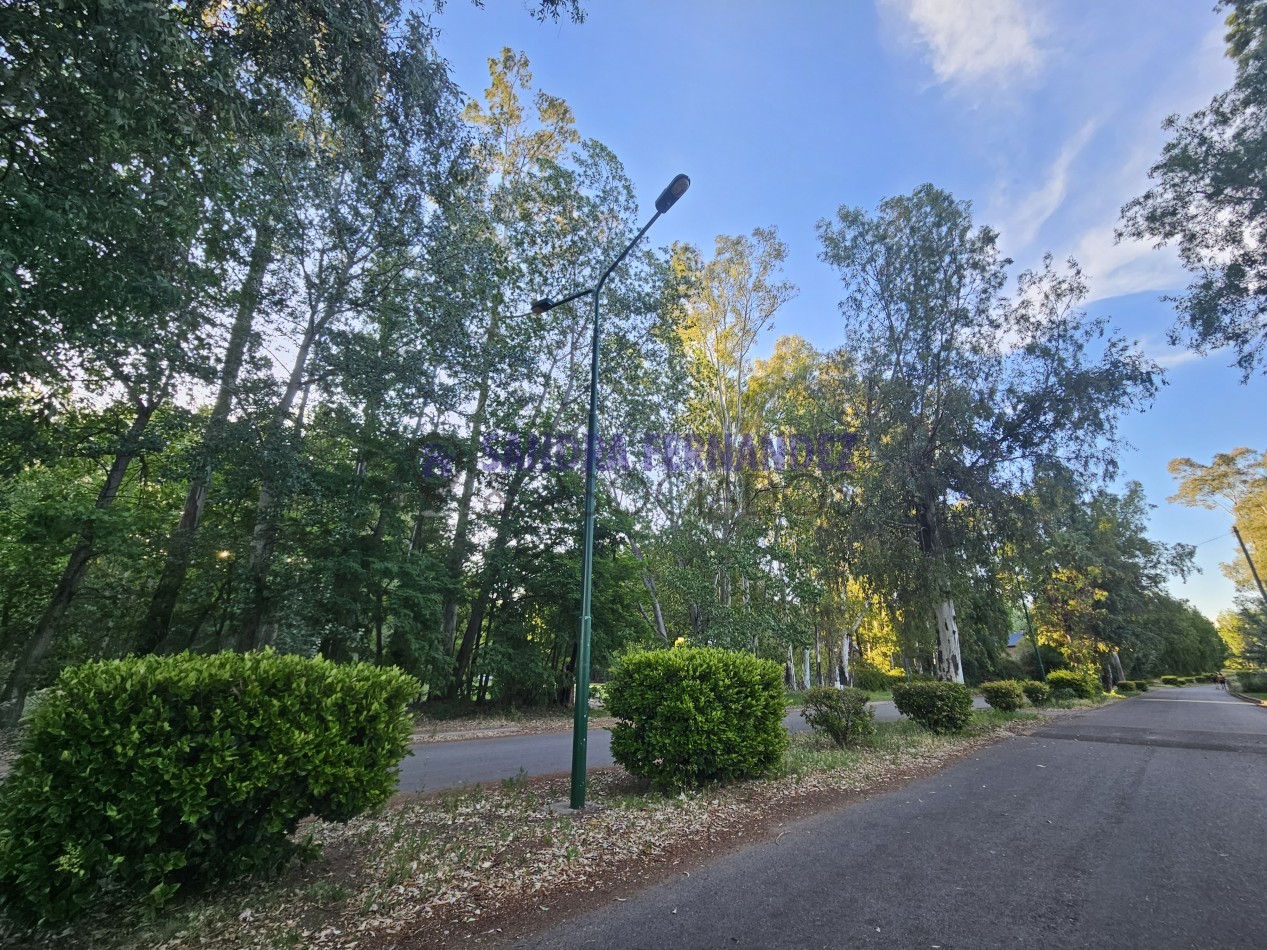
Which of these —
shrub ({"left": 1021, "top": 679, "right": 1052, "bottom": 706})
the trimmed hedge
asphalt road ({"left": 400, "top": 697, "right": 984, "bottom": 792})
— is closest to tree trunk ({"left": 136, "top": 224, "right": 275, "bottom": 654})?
asphalt road ({"left": 400, "top": 697, "right": 984, "bottom": 792})

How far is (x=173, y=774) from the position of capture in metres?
2.76

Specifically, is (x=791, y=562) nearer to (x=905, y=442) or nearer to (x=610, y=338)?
(x=905, y=442)

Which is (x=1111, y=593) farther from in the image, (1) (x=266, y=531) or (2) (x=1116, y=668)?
(1) (x=266, y=531)

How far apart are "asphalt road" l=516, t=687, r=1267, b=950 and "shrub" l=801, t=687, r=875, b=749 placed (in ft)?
7.23

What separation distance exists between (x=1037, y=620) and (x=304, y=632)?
32.7m

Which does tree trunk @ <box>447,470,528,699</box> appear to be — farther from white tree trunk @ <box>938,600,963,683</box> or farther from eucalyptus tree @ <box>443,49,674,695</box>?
white tree trunk @ <box>938,600,963,683</box>

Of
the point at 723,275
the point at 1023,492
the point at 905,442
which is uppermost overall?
the point at 723,275

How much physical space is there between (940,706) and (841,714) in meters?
3.10

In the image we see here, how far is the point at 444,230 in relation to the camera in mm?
11531

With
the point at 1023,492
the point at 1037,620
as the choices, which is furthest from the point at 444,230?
the point at 1037,620

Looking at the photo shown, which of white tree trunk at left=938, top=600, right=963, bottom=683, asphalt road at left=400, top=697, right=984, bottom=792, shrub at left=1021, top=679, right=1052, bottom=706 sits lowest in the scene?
asphalt road at left=400, top=697, right=984, bottom=792

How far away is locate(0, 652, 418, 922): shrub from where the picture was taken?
2.55m

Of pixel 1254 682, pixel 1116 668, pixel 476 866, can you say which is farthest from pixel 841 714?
pixel 1116 668

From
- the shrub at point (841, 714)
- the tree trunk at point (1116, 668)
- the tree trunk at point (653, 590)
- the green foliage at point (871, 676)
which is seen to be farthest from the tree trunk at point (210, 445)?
the tree trunk at point (1116, 668)
